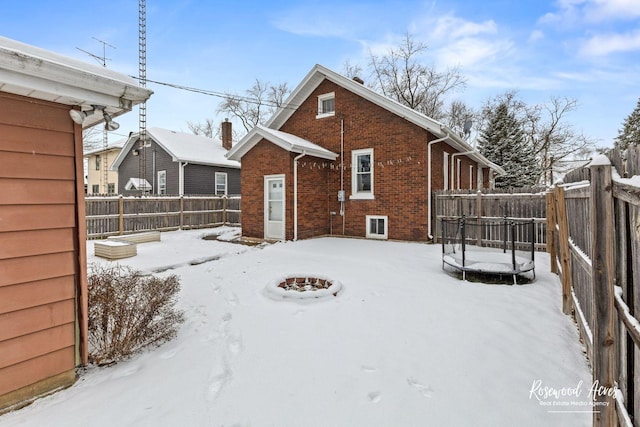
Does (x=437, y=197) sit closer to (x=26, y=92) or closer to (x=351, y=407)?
(x=351, y=407)

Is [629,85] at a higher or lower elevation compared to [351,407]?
higher

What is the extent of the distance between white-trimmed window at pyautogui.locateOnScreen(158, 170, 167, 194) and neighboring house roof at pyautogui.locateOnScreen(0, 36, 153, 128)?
16.8 m

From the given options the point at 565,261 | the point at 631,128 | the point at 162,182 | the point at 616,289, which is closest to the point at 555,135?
the point at 631,128

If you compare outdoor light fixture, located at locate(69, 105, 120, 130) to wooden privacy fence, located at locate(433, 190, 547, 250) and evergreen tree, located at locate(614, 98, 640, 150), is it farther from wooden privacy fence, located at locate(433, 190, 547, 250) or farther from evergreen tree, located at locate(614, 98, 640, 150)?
evergreen tree, located at locate(614, 98, 640, 150)

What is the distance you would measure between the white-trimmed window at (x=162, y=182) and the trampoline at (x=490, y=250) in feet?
53.8

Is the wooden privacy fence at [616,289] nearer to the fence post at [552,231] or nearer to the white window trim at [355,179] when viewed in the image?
the fence post at [552,231]

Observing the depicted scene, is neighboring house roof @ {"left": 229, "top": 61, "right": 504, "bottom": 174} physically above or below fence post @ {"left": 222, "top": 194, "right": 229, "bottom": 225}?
above

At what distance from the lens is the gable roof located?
10008mm

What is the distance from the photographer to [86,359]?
10.3 feet

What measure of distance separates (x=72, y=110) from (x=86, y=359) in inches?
99.7

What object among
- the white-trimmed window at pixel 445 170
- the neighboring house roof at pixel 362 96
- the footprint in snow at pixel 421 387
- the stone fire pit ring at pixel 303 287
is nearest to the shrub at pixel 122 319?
the stone fire pit ring at pixel 303 287

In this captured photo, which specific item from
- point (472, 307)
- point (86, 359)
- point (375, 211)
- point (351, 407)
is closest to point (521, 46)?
point (375, 211)

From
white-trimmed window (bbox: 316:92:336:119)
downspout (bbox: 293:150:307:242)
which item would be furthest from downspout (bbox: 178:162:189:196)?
downspout (bbox: 293:150:307:242)

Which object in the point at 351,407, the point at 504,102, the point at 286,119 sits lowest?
the point at 351,407
